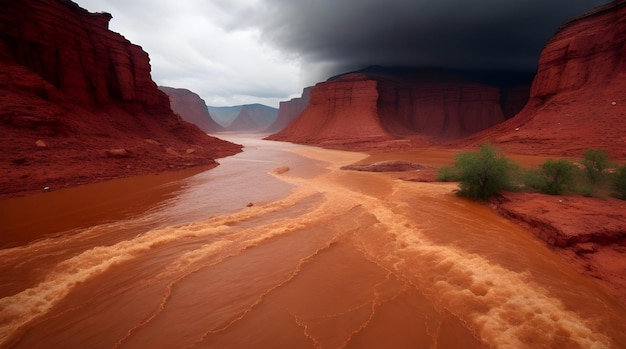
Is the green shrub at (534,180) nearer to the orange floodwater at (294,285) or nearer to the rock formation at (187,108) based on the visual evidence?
the orange floodwater at (294,285)

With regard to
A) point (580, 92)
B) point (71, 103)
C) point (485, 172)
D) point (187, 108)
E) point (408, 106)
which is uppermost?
point (187, 108)

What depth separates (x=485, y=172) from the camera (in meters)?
9.47

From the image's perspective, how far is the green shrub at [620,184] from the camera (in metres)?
8.28

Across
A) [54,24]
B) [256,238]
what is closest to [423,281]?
[256,238]

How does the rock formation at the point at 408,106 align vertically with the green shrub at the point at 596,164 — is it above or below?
above

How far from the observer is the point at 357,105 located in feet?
180

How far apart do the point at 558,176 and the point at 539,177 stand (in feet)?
2.00

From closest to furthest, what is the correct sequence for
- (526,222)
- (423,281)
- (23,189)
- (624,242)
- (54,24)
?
(423,281), (624,242), (526,222), (23,189), (54,24)

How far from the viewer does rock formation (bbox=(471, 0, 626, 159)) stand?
22.1 m

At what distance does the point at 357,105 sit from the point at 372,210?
162 ft

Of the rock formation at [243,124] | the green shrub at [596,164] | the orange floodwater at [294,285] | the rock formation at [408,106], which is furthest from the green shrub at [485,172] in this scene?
the rock formation at [243,124]

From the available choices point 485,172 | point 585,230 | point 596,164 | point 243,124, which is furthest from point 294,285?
point 243,124

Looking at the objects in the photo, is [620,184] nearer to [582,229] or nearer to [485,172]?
[485,172]

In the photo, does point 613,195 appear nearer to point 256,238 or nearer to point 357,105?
point 256,238
